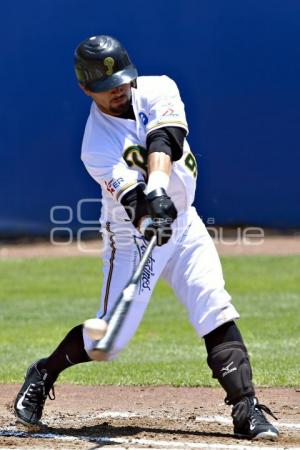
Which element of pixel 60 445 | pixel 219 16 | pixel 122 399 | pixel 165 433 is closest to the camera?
pixel 60 445

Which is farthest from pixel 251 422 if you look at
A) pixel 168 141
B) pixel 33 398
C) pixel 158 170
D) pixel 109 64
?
pixel 109 64

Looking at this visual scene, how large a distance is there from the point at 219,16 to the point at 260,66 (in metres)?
0.79

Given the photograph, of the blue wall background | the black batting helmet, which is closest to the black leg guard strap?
the black batting helmet

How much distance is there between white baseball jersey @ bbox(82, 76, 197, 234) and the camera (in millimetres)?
4457

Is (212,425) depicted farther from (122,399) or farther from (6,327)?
(6,327)

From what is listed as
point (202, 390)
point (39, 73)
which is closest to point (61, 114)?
point (39, 73)

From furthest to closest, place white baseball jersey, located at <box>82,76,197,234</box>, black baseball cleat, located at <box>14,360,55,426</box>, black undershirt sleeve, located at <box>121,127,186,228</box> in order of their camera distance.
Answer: black baseball cleat, located at <box>14,360,55,426</box> → white baseball jersey, located at <box>82,76,197,234</box> → black undershirt sleeve, located at <box>121,127,186,228</box>

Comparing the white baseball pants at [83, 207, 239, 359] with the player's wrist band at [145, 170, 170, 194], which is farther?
the white baseball pants at [83, 207, 239, 359]

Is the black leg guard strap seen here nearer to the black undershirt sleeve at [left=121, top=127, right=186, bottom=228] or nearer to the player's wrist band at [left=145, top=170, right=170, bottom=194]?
the black undershirt sleeve at [left=121, top=127, right=186, bottom=228]

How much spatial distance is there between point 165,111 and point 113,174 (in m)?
0.38

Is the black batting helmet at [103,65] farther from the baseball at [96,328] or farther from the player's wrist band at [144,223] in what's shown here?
the baseball at [96,328]

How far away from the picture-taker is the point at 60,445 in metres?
4.41

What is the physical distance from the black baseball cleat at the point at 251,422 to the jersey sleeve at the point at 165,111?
1318mm

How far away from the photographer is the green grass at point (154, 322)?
6.81 meters
